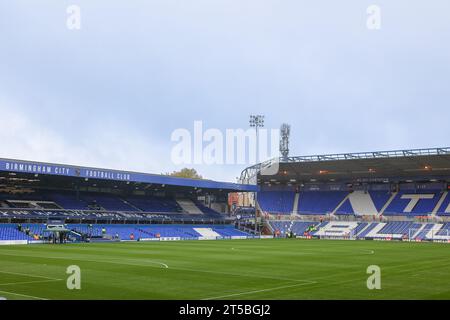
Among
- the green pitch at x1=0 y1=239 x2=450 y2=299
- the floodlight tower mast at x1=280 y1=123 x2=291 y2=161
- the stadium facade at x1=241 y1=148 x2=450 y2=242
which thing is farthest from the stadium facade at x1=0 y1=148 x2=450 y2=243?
the green pitch at x1=0 y1=239 x2=450 y2=299

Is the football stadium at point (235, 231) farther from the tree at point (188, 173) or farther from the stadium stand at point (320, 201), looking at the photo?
the tree at point (188, 173)

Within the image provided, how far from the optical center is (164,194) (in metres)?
88.5

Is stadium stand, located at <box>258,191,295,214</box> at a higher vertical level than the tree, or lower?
lower

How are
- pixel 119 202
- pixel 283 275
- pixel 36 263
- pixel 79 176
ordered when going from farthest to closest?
pixel 119 202 → pixel 79 176 → pixel 36 263 → pixel 283 275

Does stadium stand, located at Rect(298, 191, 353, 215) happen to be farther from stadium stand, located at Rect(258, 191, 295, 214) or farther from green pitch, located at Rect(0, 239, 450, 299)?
green pitch, located at Rect(0, 239, 450, 299)

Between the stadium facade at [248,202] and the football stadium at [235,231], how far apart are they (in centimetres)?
20

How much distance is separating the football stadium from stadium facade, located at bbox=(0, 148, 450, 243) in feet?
0.65

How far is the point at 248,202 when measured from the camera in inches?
4151

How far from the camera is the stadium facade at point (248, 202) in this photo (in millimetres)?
63312

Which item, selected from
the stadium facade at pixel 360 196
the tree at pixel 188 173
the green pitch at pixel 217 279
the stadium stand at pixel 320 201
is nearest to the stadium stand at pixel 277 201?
the stadium facade at pixel 360 196

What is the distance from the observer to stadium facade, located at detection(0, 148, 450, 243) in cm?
6331
